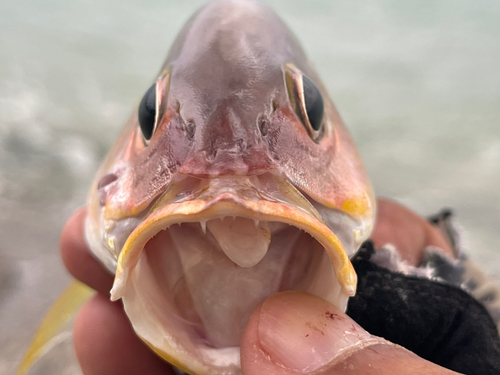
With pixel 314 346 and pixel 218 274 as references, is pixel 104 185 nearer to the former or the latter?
pixel 218 274

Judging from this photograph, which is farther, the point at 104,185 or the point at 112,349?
the point at 112,349

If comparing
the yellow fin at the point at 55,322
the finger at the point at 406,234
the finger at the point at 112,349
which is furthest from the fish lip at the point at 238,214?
the yellow fin at the point at 55,322

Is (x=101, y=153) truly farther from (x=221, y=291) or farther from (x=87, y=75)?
(x=221, y=291)

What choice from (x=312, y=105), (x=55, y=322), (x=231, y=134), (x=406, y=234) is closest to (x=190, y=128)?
(x=231, y=134)

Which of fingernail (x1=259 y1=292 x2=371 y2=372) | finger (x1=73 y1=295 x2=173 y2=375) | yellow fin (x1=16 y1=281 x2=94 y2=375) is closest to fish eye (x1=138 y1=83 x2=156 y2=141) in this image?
fingernail (x1=259 y1=292 x2=371 y2=372)

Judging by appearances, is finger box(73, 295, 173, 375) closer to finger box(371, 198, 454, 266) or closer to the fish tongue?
the fish tongue
